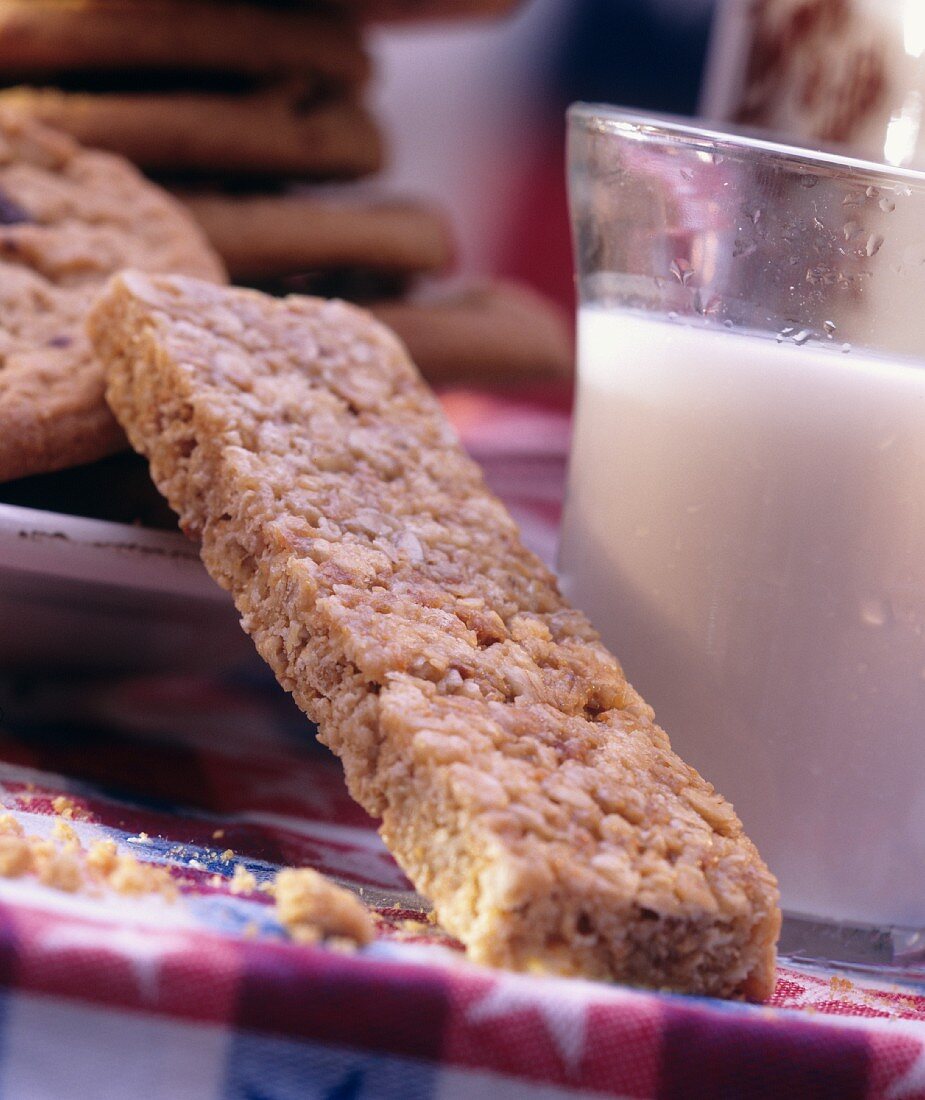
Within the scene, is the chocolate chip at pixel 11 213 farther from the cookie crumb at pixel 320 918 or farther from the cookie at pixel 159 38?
the cookie crumb at pixel 320 918

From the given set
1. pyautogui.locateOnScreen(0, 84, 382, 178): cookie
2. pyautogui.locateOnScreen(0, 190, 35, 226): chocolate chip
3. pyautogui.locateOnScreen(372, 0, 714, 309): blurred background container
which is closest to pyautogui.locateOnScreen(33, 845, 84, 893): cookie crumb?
pyautogui.locateOnScreen(0, 190, 35, 226): chocolate chip

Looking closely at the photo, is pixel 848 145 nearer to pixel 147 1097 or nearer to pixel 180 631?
pixel 180 631

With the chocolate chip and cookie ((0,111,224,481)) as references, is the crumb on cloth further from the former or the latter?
the chocolate chip

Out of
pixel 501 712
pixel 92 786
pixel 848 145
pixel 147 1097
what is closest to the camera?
pixel 147 1097

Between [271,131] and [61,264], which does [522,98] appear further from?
[61,264]

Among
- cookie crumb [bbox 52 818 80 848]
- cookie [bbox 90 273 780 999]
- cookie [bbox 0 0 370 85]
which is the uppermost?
cookie [bbox 0 0 370 85]

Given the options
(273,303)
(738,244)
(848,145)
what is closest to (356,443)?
(273,303)

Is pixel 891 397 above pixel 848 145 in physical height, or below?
below
